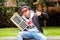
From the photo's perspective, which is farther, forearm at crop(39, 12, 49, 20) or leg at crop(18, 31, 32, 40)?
forearm at crop(39, 12, 49, 20)

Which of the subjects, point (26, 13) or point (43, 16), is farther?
point (43, 16)

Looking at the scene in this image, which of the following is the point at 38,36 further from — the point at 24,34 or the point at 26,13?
the point at 26,13


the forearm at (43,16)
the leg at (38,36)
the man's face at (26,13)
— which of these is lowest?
the leg at (38,36)

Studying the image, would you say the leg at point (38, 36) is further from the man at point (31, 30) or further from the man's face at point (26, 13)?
the man's face at point (26, 13)

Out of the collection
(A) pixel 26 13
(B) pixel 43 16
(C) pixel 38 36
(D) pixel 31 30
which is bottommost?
(C) pixel 38 36

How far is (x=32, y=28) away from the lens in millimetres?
4965

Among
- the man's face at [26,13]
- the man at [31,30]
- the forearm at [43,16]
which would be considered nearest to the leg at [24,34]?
the man at [31,30]

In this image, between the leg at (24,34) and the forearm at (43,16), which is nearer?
the leg at (24,34)

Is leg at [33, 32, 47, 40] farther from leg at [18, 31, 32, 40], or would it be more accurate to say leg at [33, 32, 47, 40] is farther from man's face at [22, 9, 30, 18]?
man's face at [22, 9, 30, 18]

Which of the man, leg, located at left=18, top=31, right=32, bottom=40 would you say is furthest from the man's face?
leg, located at left=18, top=31, right=32, bottom=40

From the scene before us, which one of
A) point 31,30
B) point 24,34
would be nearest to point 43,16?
point 31,30

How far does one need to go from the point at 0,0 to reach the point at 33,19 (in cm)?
1450

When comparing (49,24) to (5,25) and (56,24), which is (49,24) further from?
(5,25)

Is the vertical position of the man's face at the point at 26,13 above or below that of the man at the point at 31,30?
above
